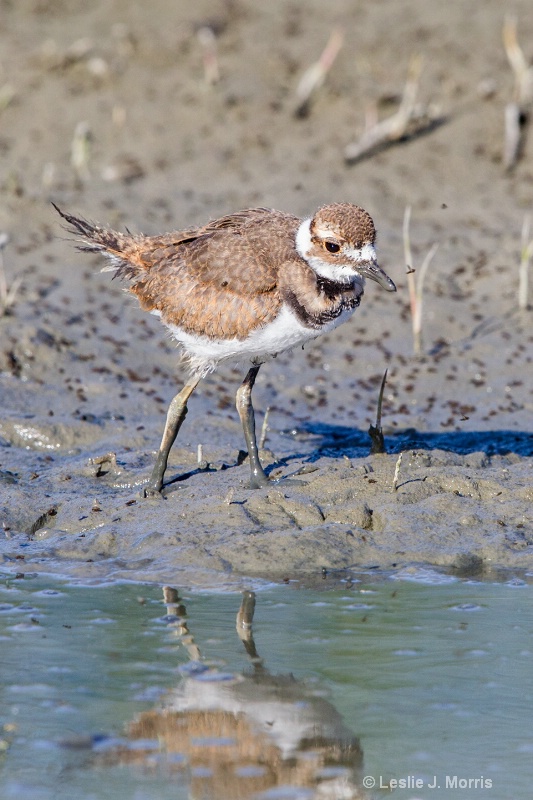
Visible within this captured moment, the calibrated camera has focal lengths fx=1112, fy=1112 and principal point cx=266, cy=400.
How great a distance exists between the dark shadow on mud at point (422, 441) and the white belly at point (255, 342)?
1402 mm

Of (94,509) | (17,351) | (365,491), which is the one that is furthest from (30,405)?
(365,491)

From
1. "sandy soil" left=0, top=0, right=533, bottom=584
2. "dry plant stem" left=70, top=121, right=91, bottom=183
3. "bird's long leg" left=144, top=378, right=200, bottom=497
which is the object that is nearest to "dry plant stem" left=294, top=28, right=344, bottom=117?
"sandy soil" left=0, top=0, right=533, bottom=584

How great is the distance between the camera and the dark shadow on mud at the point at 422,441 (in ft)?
26.7

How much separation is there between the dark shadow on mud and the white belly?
4.60ft

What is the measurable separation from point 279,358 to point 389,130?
3832 mm

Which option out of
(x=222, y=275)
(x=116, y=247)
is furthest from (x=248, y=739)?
(x=116, y=247)

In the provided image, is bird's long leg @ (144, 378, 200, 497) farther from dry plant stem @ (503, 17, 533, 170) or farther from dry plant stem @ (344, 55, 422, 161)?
dry plant stem @ (503, 17, 533, 170)

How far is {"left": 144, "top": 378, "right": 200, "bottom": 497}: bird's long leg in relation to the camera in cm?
714

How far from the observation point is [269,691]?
4727mm

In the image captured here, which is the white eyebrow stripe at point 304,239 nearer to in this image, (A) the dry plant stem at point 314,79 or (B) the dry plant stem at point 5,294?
(B) the dry plant stem at point 5,294

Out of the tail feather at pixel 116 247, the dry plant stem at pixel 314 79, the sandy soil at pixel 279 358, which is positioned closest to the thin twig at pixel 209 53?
the sandy soil at pixel 279 358

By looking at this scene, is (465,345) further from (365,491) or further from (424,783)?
(424,783)

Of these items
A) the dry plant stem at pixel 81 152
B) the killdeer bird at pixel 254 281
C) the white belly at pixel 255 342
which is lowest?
the white belly at pixel 255 342

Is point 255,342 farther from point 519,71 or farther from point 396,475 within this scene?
point 519,71
